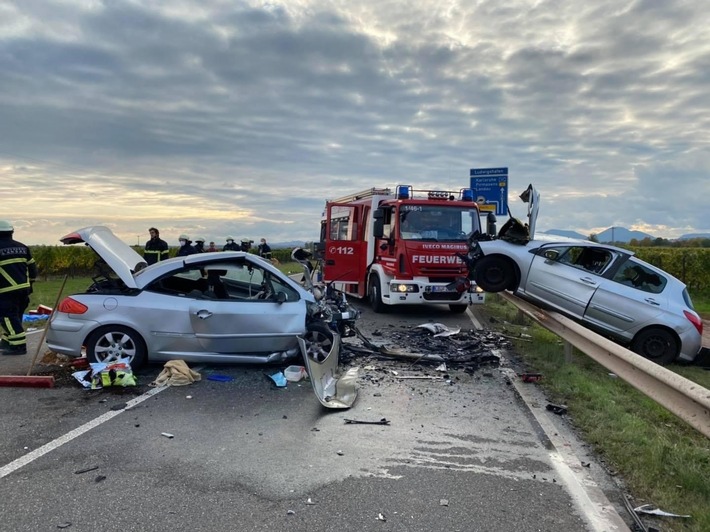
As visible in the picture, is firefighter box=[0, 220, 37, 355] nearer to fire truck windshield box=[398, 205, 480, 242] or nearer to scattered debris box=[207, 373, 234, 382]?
scattered debris box=[207, 373, 234, 382]

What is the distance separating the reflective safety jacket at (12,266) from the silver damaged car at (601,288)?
22.7ft

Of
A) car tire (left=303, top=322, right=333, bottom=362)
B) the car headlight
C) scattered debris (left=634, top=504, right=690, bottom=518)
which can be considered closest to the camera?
scattered debris (left=634, top=504, right=690, bottom=518)

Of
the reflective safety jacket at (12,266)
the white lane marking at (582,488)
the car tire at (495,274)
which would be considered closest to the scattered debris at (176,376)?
the reflective safety jacket at (12,266)

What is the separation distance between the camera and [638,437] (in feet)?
15.1

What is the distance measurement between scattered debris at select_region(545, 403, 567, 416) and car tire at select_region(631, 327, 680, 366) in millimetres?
3318

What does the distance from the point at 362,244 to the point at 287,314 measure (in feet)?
22.4

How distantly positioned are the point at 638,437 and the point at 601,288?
13.7ft

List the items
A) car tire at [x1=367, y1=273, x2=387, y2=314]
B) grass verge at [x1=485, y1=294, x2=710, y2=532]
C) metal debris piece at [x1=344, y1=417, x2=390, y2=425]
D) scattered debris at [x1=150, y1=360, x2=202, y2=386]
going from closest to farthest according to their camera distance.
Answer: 1. grass verge at [x1=485, y1=294, x2=710, y2=532]
2. metal debris piece at [x1=344, y1=417, x2=390, y2=425]
3. scattered debris at [x1=150, y1=360, x2=202, y2=386]
4. car tire at [x1=367, y1=273, x2=387, y2=314]

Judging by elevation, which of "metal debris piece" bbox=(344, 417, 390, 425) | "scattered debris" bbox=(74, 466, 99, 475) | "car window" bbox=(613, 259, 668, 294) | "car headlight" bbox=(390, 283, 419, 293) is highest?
"car window" bbox=(613, 259, 668, 294)

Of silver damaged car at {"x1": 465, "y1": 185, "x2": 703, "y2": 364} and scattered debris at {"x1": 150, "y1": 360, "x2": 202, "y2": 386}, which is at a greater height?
silver damaged car at {"x1": 465, "y1": 185, "x2": 703, "y2": 364}

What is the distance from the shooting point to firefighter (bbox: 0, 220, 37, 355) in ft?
24.5

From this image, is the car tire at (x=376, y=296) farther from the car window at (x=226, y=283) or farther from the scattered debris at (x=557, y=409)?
the scattered debris at (x=557, y=409)

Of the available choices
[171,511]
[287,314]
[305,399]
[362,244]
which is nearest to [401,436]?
[305,399]

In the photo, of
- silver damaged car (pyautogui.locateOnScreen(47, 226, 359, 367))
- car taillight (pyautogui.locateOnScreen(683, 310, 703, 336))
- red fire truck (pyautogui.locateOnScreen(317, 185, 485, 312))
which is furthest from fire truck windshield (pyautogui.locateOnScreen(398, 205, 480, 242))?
silver damaged car (pyautogui.locateOnScreen(47, 226, 359, 367))
